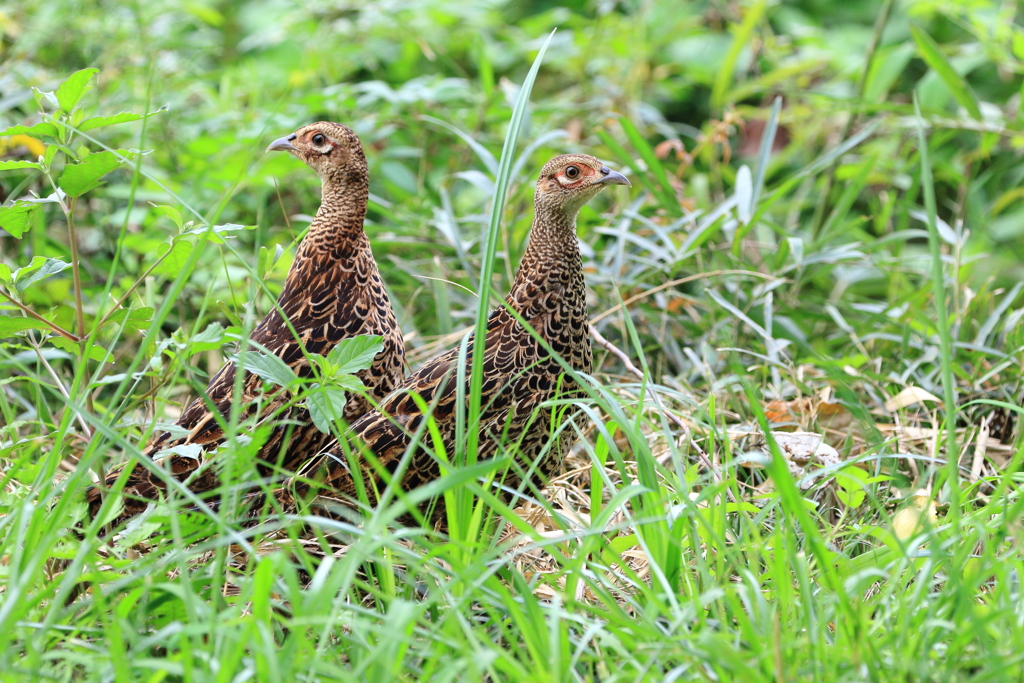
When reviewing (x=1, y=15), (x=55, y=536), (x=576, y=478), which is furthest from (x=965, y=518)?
(x=1, y=15)

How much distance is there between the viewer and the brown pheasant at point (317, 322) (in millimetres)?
2619

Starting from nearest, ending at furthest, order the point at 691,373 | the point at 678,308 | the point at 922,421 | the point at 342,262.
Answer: the point at 342,262
the point at 922,421
the point at 691,373
the point at 678,308

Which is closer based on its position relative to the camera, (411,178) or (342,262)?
(342,262)

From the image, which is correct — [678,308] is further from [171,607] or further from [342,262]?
[171,607]

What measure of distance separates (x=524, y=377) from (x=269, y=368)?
71 cm

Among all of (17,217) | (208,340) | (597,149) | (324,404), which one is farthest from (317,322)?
(597,149)

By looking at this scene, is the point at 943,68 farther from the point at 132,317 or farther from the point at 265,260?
the point at 132,317

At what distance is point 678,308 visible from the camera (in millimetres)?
3666

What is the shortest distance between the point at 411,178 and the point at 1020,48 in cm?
268

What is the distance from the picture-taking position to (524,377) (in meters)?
2.54

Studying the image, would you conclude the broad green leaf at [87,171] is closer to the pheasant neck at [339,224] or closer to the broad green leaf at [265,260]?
the broad green leaf at [265,260]

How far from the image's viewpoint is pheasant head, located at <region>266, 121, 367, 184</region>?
293 cm

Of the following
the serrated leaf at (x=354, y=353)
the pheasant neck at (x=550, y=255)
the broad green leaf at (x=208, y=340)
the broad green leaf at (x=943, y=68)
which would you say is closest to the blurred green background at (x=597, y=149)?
the broad green leaf at (x=943, y=68)

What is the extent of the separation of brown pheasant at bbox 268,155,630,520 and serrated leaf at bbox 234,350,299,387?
1.16ft
